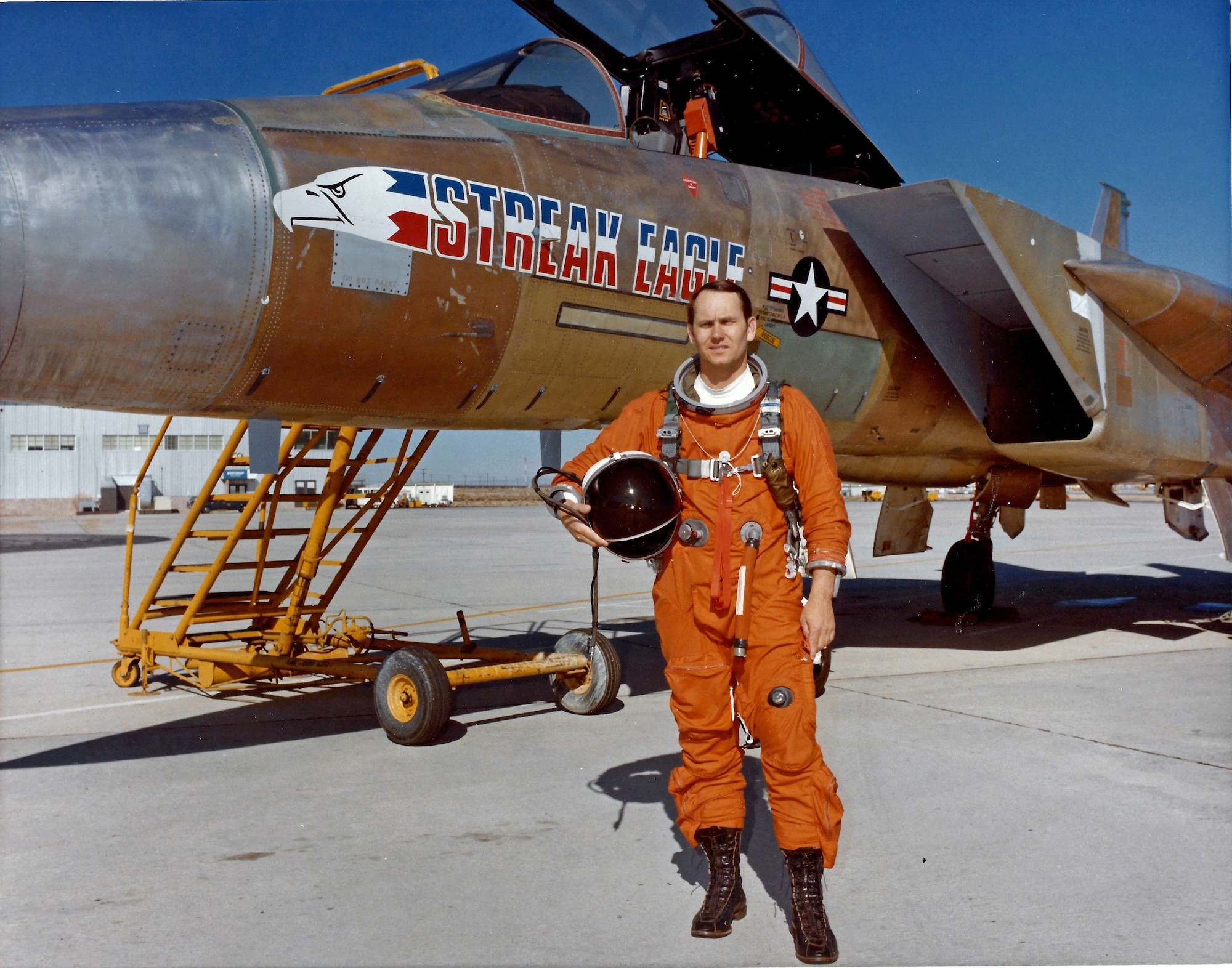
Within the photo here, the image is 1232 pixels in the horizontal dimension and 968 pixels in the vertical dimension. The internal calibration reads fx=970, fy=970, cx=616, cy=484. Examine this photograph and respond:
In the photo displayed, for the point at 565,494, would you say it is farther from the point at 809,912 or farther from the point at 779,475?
the point at 809,912

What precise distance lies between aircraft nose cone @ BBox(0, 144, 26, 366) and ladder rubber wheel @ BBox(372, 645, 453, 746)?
2578mm

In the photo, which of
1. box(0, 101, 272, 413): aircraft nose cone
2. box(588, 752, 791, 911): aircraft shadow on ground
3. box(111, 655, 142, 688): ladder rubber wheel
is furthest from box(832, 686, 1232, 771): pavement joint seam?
box(111, 655, 142, 688): ladder rubber wheel

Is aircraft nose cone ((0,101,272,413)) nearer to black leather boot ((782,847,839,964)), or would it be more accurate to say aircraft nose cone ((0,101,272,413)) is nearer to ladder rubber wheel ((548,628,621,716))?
ladder rubber wheel ((548,628,621,716))

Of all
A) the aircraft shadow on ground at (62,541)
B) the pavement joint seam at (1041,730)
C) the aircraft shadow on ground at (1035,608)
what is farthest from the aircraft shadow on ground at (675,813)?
the aircraft shadow on ground at (62,541)

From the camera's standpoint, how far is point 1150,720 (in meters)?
5.77

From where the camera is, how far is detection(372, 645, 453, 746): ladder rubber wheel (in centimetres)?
516

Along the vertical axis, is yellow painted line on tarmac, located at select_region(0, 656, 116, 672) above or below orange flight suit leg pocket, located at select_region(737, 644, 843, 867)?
below

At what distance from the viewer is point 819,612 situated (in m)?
3.05

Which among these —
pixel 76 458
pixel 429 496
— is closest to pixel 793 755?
pixel 429 496

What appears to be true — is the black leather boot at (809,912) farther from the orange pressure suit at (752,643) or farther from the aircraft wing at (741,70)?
the aircraft wing at (741,70)

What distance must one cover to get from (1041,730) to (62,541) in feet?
81.7

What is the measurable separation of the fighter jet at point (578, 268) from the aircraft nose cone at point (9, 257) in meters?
0.01

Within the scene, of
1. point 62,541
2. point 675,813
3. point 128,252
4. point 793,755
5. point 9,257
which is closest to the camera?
point 793,755

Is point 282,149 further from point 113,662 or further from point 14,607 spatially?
point 14,607
